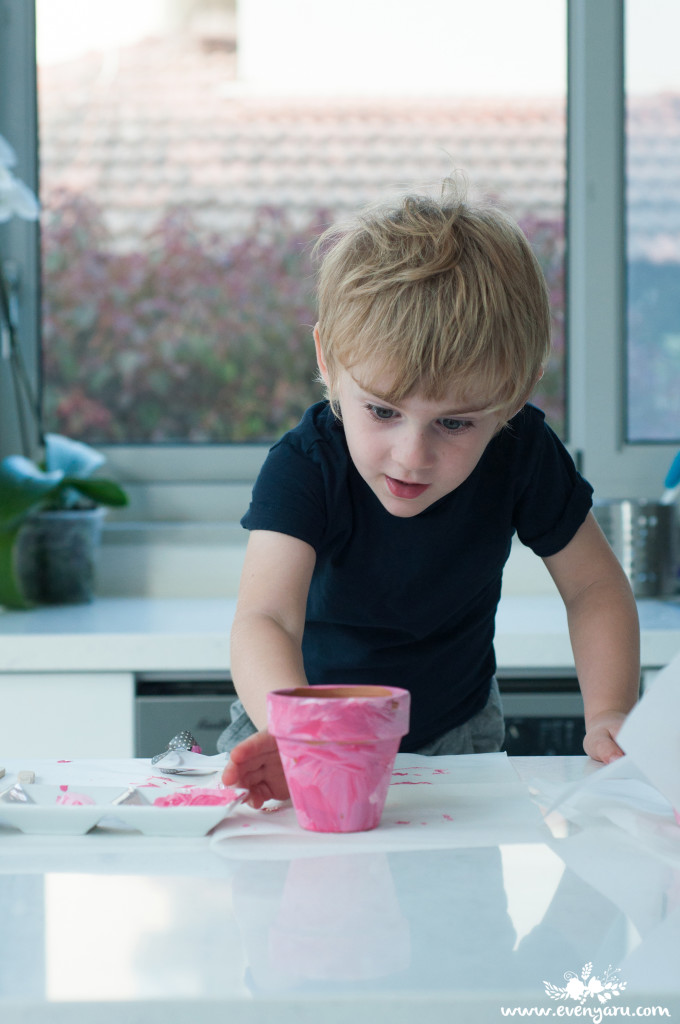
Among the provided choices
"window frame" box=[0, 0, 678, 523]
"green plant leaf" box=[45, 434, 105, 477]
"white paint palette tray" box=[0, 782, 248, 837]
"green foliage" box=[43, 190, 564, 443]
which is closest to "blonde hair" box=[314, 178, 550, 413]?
"white paint palette tray" box=[0, 782, 248, 837]

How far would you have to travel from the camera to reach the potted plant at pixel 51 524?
1.83 m

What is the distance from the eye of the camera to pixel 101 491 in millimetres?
1975

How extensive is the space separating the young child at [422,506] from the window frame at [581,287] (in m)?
1.13

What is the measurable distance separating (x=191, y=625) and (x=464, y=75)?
1439 millimetres

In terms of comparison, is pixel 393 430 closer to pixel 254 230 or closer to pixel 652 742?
pixel 652 742

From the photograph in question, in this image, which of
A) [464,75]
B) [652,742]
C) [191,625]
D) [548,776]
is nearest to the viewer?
[652,742]

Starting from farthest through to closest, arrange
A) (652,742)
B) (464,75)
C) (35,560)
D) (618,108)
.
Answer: (464,75), (618,108), (35,560), (652,742)

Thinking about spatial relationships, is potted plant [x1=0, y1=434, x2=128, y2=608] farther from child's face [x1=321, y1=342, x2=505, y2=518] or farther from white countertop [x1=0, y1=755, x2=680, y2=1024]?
white countertop [x1=0, y1=755, x2=680, y2=1024]

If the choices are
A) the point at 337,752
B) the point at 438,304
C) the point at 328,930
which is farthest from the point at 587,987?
the point at 438,304

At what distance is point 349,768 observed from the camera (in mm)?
639

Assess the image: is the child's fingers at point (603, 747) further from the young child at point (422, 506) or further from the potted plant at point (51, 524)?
the potted plant at point (51, 524)

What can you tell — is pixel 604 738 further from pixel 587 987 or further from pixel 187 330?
pixel 187 330

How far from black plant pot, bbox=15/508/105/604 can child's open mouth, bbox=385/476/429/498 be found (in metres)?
1.14

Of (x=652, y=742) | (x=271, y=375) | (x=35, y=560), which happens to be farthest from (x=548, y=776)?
(x=271, y=375)
